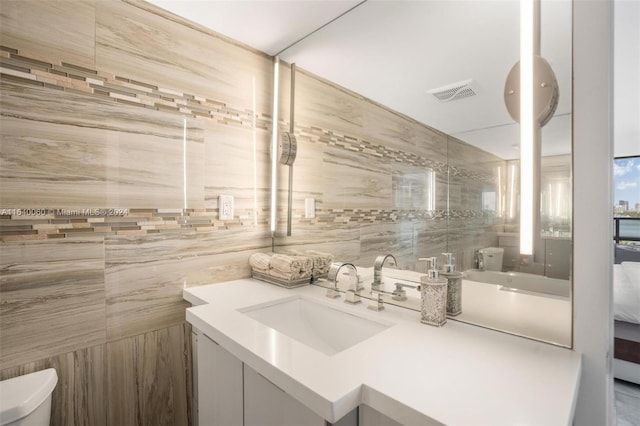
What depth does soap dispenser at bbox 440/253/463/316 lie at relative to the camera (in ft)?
3.12

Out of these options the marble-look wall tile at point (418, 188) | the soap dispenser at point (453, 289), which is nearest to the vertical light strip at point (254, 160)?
the marble-look wall tile at point (418, 188)

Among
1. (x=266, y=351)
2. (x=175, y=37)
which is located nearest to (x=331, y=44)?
(x=175, y=37)

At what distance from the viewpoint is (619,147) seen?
10.5 feet

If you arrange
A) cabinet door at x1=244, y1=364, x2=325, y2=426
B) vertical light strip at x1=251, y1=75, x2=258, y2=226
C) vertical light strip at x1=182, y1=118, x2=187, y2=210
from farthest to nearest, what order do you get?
vertical light strip at x1=251, y1=75, x2=258, y2=226
vertical light strip at x1=182, y1=118, x2=187, y2=210
cabinet door at x1=244, y1=364, x2=325, y2=426

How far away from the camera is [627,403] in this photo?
2.03 metres

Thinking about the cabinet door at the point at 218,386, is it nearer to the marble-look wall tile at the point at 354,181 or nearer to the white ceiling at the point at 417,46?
the marble-look wall tile at the point at 354,181

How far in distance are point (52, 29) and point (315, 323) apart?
4.67 ft

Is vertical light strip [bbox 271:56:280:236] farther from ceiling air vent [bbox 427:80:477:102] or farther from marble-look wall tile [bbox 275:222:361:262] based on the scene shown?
ceiling air vent [bbox 427:80:477:102]

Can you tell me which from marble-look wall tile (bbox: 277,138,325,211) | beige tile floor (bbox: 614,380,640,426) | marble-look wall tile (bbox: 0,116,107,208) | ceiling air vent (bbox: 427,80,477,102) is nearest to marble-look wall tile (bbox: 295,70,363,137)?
marble-look wall tile (bbox: 277,138,325,211)

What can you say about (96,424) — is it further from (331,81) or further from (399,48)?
(399,48)

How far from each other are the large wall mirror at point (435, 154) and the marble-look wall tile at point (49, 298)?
0.89m

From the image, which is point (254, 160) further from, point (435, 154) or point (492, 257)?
point (492, 257)

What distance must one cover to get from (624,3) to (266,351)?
1917mm

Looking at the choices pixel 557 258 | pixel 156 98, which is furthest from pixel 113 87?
pixel 557 258
